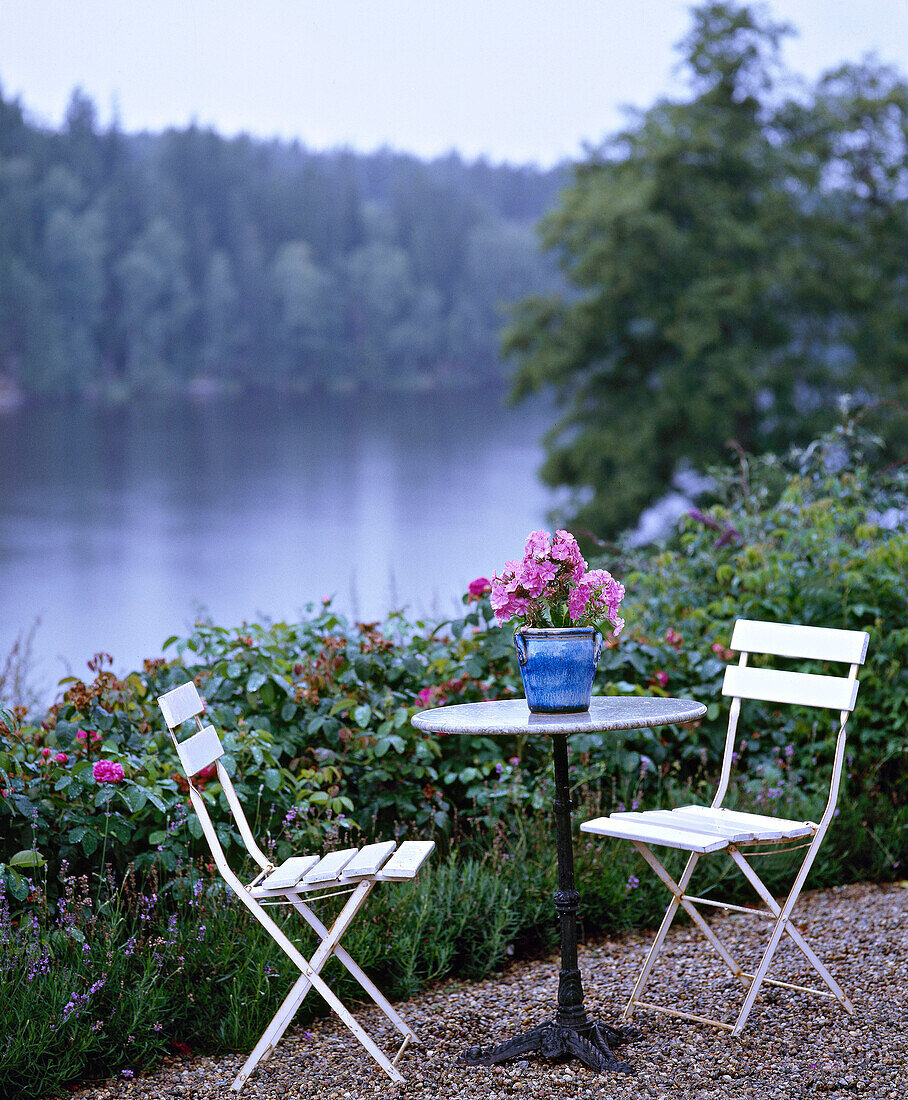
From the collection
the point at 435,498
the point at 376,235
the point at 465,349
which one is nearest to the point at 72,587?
the point at 435,498

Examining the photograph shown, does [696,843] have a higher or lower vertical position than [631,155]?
lower

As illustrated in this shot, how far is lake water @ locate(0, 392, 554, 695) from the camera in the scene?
33.4m

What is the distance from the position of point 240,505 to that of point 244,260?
420 inches

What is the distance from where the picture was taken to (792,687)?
332 centimetres

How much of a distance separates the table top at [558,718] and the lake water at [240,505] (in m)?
23.6

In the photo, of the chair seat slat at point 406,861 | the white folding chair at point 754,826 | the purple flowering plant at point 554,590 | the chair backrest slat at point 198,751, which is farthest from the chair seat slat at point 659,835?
the chair backrest slat at point 198,751

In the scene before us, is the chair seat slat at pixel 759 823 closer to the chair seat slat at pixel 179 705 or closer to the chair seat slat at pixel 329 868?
the chair seat slat at pixel 329 868

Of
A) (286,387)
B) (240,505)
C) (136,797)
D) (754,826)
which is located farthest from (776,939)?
(286,387)

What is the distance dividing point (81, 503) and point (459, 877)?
40.1 meters

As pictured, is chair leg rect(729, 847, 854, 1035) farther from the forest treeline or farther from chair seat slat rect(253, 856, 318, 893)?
the forest treeline

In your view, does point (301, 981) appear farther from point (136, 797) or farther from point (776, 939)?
point (776, 939)

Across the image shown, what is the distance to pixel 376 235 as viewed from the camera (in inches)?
1874

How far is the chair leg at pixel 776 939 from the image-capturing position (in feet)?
9.48

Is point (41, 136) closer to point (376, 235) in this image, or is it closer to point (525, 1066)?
point (376, 235)
